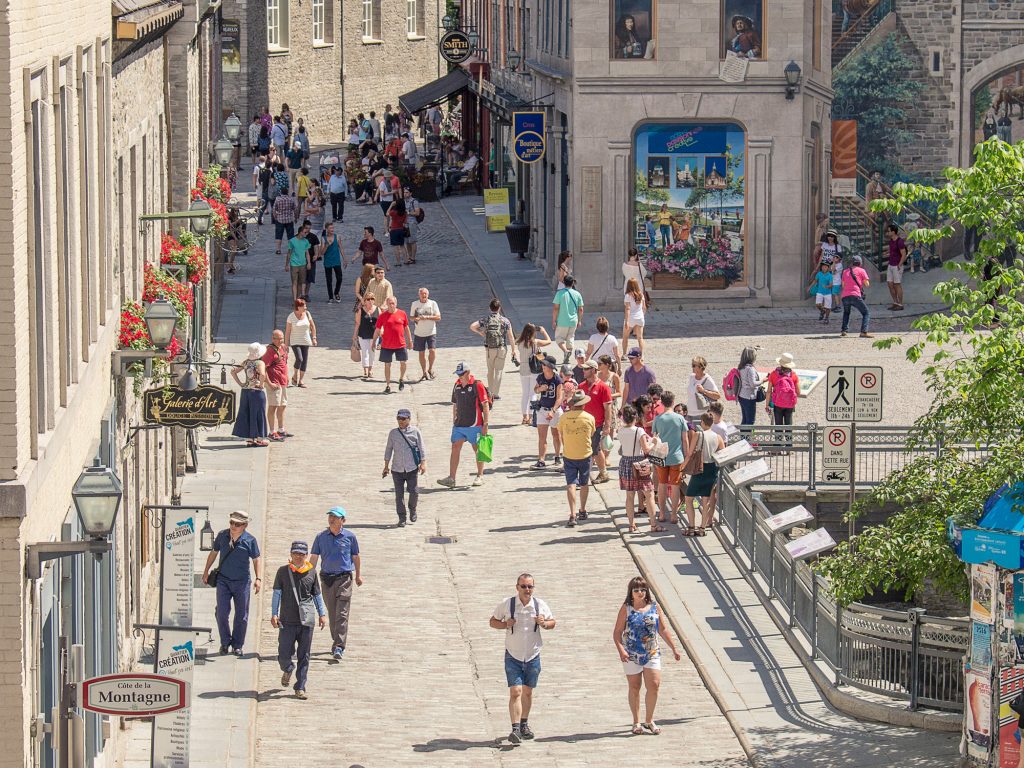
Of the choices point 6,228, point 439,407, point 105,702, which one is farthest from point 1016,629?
point 439,407

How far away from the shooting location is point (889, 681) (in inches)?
687

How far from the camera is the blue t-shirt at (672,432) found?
2250cm

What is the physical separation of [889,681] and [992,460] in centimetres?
213

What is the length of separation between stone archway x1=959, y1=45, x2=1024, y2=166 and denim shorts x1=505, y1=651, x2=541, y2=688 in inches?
1114

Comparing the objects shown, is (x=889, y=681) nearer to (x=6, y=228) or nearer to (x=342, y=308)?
(x=6, y=228)

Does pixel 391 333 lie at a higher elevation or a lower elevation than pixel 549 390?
higher

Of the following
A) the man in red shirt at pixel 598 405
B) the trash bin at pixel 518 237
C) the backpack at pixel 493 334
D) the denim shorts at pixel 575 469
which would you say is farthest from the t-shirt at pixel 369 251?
the denim shorts at pixel 575 469

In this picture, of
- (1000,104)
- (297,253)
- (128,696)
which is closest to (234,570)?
(128,696)

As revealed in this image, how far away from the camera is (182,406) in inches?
→ 701

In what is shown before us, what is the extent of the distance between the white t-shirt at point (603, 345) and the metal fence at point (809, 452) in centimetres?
359

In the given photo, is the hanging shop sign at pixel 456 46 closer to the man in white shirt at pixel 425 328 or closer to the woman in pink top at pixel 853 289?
the woman in pink top at pixel 853 289

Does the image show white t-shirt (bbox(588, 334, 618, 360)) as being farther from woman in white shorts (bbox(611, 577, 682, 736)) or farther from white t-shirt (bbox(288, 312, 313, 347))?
woman in white shorts (bbox(611, 577, 682, 736))

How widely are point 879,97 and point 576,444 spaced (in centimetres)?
2130

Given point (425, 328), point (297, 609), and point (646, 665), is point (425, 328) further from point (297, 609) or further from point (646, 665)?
point (646, 665)
